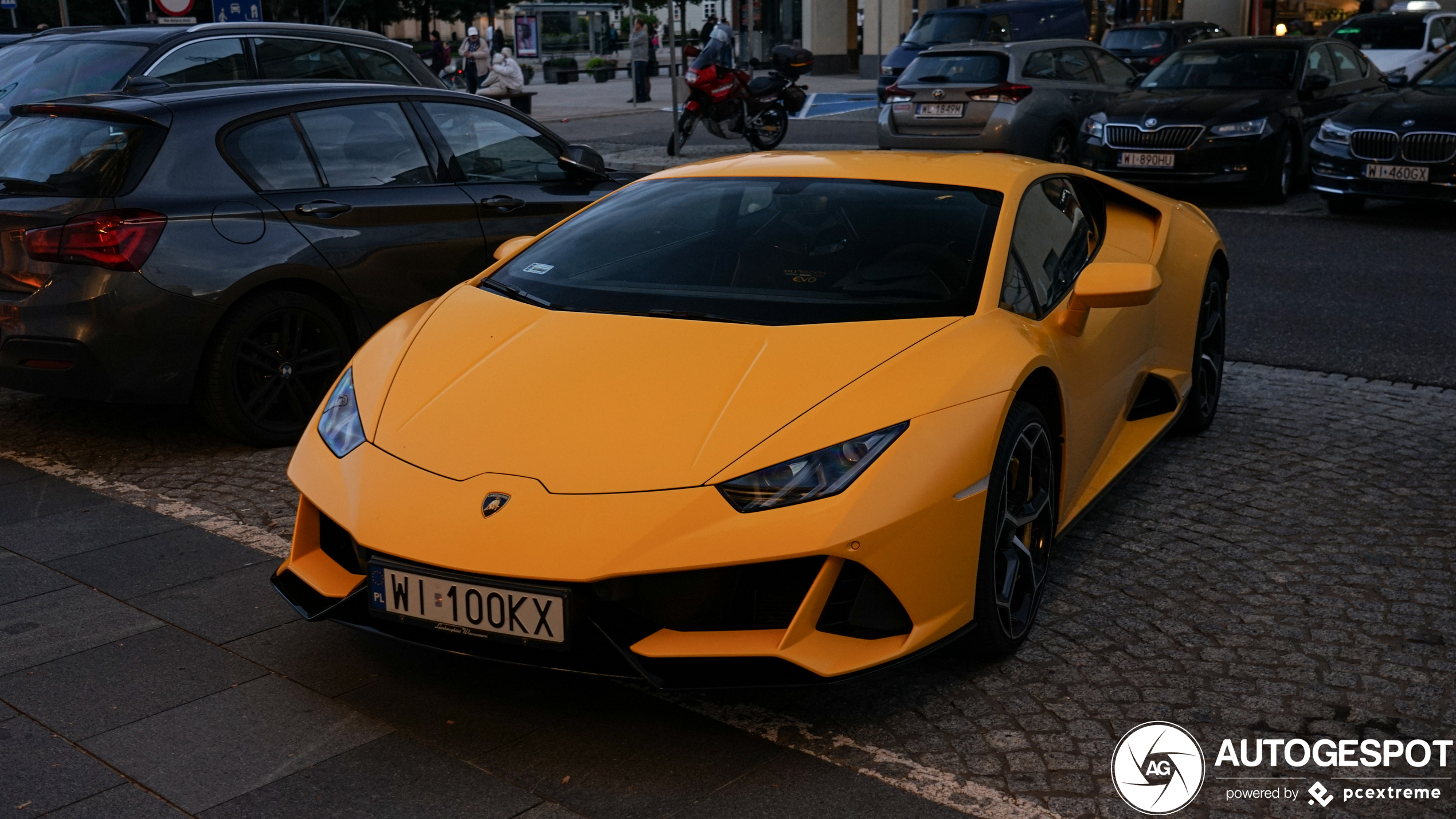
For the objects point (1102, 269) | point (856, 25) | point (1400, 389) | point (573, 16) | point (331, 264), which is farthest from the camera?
point (573, 16)

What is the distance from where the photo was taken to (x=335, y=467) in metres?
3.46

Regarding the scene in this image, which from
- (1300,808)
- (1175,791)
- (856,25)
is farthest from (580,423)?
(856,25)

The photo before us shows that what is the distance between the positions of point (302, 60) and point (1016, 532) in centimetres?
773

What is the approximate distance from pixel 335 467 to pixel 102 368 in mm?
2299

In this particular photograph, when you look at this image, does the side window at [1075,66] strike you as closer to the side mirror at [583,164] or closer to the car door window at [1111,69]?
the car door window at [1111,69]

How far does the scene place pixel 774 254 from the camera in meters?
4.11

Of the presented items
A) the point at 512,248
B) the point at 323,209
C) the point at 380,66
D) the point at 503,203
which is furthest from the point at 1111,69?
the point at 512,248

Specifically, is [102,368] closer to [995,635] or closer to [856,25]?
[995,635]

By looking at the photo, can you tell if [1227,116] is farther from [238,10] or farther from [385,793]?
[385,793]

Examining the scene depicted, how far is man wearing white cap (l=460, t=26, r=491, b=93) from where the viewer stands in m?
26.3

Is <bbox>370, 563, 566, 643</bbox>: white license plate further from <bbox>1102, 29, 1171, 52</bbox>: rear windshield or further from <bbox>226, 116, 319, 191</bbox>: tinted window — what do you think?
<bbox>1102, 29, 1171, 52</bbox>: rear windshield

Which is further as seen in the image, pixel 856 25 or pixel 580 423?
pixel 856 25

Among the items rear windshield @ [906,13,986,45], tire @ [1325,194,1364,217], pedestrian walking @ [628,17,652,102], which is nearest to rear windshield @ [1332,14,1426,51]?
rear windshield @ [906,13,986,45]

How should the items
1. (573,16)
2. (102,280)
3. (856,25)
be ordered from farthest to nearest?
(573,16) → (856,25) → (102,280)
